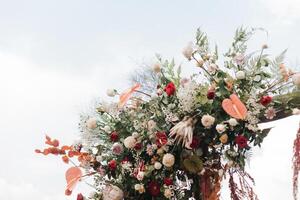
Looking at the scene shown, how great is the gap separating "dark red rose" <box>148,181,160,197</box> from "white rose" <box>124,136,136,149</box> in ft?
1.06

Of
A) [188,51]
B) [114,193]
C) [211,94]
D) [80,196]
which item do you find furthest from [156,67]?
[80,196]

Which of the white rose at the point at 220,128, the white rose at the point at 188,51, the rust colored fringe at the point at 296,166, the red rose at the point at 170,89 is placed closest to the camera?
the rust colored fringe at the point at 296,166

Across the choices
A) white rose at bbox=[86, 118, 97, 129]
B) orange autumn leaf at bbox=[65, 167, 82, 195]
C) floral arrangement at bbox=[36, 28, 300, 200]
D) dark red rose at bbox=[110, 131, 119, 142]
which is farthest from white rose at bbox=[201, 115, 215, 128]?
orange autumn leaf at bbox=[65, 167, 82, 195]

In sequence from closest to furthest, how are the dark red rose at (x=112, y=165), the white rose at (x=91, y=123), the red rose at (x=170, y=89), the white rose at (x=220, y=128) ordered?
the white rose at (x=220, y=128) → the red rose at (x=170, y=89) → the dark red rose at (x=112, y=165) → the white rose at (x=91, y=123)

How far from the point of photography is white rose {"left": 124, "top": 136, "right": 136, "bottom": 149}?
191 inches

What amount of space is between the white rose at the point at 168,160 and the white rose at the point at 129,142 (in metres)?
0.31

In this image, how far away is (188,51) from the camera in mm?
4809

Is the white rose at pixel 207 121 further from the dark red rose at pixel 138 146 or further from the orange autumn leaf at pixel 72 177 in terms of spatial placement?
the orange autumn leaf at pixel 72 177

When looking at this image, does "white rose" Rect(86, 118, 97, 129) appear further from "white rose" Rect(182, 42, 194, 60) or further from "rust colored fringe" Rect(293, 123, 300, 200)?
"rust colored fringe" Rect(293, 123, 300, 200)

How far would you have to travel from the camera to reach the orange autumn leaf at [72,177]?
16.9 feet

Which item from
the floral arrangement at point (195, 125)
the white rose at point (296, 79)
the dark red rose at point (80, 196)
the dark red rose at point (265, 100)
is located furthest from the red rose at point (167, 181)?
the white rose at point (296, 79)

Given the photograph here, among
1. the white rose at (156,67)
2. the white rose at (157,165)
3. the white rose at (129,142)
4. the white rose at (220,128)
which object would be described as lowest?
the white rose at (157,165)

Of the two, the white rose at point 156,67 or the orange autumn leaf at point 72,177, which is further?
the orange autumn leaf at point 72,177

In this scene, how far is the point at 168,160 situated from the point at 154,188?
312 millimetres
